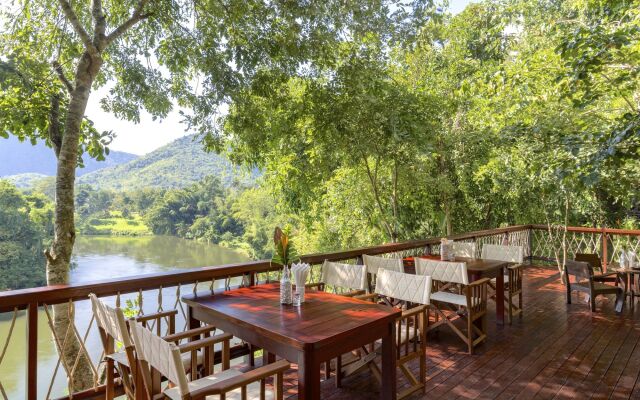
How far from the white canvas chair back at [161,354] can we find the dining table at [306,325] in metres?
0.56

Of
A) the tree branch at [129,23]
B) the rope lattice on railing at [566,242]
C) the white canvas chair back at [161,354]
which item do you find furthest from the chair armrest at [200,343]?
the rope lattice on railing at [566,242]

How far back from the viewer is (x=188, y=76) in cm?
609

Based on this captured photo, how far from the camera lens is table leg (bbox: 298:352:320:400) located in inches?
74.8

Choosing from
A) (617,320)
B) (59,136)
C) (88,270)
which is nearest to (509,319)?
(617,320)

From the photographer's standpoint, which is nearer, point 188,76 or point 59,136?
point 59,136

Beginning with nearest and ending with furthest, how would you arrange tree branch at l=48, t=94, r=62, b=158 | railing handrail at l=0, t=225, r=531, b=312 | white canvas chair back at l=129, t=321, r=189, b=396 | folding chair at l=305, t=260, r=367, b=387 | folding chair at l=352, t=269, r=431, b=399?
white canvas chair back at l=129, t=321, r=189, b=396
railing handrail at l=0, t=225, r=531, b=312
folding chair at l=352, t=269, r=431, b=399
folding chair at l=305, t=260, r=367, b=387
tree branch at l=48, t=94, r=62, b=158

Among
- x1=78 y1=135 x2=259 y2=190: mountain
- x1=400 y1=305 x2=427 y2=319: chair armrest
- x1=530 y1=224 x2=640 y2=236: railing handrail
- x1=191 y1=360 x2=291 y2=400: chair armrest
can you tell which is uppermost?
x1=78 y1=135 x2=259 y2=190: mountain

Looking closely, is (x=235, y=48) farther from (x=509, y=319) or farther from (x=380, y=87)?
(x=509, y=319)

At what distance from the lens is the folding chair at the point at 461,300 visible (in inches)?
146

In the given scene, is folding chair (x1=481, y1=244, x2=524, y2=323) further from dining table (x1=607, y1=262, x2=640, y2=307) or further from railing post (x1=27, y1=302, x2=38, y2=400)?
railing post (x1=27, y1=302, x2=38, y2=400)

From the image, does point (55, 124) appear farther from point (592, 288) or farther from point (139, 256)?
point (139, 256)

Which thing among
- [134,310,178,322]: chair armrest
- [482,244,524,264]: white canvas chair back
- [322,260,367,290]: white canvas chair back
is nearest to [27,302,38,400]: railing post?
[134,310,178,322]: chair armrest

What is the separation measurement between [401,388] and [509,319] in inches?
91.7

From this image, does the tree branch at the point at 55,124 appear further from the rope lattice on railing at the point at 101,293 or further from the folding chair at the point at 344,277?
the folding chair at the point at 344,277
